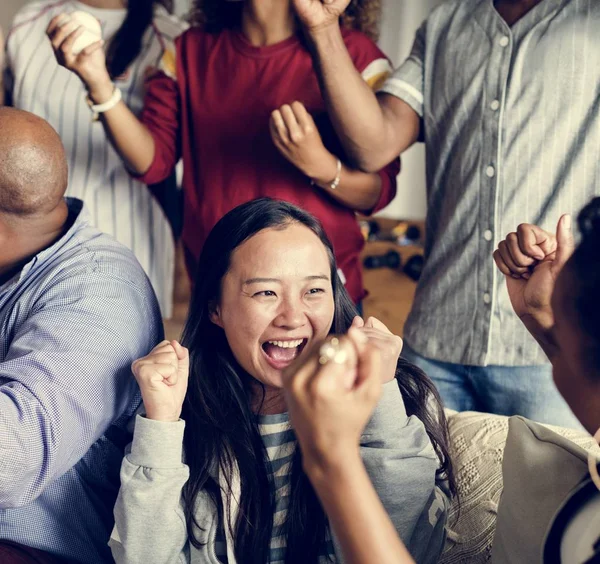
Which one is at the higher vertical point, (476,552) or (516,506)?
(516,506)

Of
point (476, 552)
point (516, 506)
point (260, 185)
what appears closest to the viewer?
point (516, 506)

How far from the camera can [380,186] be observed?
1979 mm

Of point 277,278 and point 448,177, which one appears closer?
point 277,278

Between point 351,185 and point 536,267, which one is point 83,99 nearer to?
point 351,185

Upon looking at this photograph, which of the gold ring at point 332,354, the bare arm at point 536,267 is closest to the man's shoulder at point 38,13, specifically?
the bare arm at point 536,267

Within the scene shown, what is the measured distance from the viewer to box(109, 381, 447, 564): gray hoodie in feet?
4.25

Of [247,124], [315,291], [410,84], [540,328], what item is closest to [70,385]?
[315,291]

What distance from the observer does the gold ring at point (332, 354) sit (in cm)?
89

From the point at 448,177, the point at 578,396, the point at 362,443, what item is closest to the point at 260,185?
the point at 448,177

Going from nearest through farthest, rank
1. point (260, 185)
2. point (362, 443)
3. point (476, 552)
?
point (362, 443)
point (476, 552)
point (260, 185)

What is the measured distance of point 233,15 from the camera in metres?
2.07

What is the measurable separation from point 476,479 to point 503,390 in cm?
31

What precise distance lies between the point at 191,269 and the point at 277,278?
0.74 metres

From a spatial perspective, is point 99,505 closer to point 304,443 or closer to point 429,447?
point 429,447
